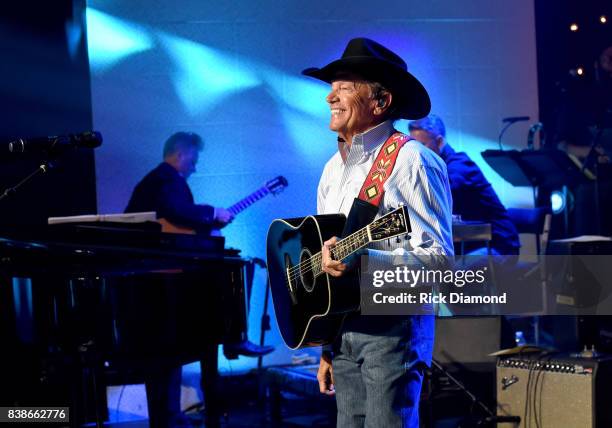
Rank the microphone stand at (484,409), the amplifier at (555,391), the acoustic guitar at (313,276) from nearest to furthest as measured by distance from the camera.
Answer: the acoustic guitar at (313,276)
the amplifier at (555,391)
the microphone stand at (484,409)

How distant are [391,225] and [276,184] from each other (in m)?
5.18

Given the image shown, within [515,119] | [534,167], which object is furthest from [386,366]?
[515,119]

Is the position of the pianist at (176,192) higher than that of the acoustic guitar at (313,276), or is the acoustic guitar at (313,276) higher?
the pianist at (176,192)

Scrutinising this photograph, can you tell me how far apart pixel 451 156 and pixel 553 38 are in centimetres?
236

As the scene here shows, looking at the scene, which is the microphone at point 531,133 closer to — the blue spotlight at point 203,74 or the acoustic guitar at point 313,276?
the blue spotlight at point 203,74

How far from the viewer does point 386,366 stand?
8.98 feet

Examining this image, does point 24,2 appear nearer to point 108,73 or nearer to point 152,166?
point 108,73

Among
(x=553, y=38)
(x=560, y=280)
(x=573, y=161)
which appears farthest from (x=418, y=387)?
(x=553, y=38)

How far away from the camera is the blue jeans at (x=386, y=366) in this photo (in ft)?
8.98

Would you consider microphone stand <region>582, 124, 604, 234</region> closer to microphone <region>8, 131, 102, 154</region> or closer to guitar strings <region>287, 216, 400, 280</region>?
microphone <region>8, 131, 102, 154</region>

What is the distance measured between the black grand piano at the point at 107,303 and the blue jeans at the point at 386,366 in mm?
1805

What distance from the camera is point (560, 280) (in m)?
5.72

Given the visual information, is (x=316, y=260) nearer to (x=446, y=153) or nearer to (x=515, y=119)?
(x=446, y=153)

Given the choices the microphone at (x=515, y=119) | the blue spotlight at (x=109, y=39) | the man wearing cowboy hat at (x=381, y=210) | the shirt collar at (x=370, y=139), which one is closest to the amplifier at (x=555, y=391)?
the man wearing cowboy hat at (x=381, y=210)
